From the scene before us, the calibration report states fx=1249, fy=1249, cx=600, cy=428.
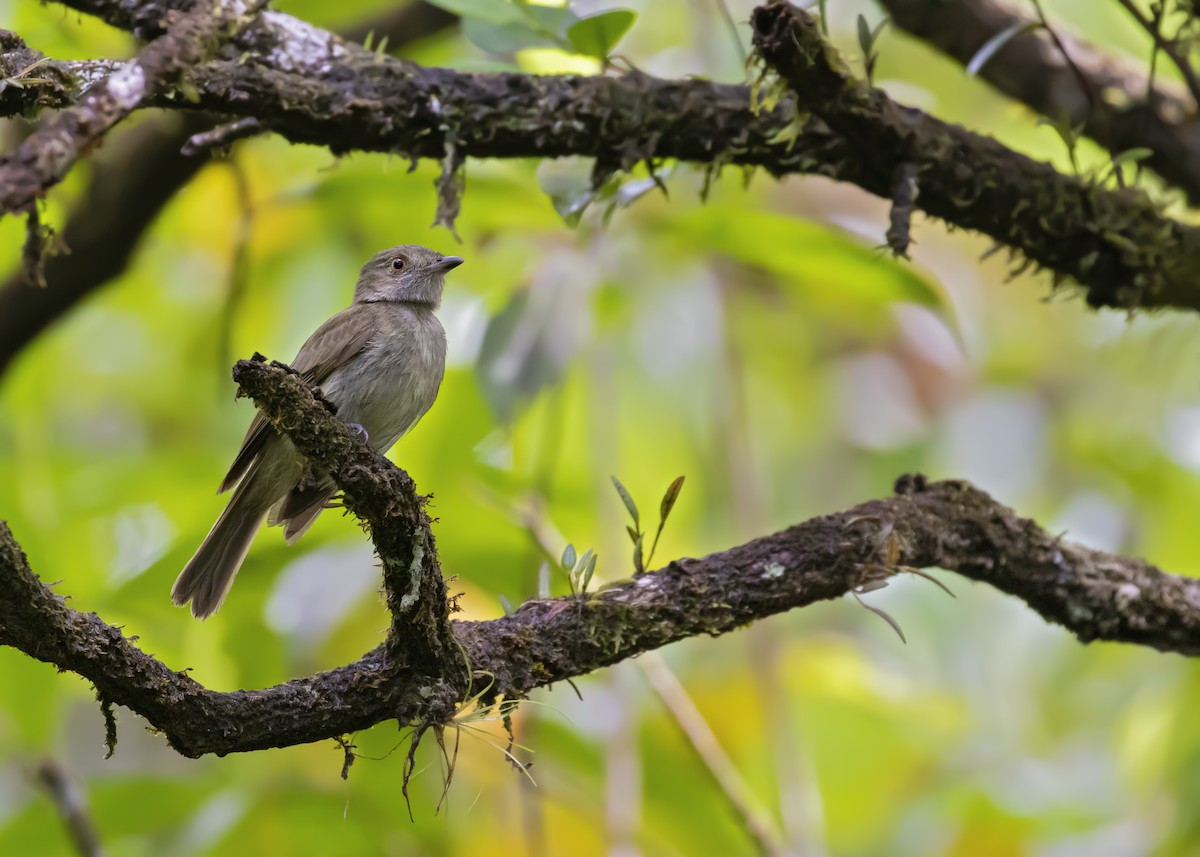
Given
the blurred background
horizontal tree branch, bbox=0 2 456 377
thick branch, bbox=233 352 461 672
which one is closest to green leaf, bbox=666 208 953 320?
the blurred background

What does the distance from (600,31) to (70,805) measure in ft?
8.94

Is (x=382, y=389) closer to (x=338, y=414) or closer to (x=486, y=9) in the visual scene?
(x=338, y=414)

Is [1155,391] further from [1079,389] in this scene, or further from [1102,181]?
[1102,181]

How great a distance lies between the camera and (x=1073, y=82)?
13.6 ft

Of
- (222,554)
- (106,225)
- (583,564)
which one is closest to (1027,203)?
(583,564)

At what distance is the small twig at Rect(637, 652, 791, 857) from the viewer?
3686 mm

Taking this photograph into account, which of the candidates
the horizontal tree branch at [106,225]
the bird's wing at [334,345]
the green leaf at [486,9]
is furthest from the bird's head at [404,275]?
the green leaf at [486,9]

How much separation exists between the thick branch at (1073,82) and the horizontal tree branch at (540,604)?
1.52 metres

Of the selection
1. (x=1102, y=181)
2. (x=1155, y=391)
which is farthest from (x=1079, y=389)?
(x=1102, y=181)

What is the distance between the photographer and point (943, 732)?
5.04 metres

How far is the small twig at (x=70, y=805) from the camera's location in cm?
371

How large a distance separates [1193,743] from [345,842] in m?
2.79

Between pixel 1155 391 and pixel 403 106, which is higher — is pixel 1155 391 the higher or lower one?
the lower one

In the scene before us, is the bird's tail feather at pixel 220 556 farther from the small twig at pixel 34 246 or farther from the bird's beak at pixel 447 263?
the small twig at pixel 34 246
